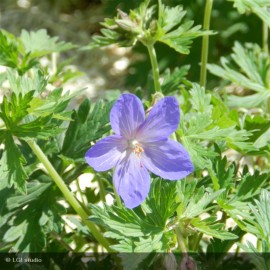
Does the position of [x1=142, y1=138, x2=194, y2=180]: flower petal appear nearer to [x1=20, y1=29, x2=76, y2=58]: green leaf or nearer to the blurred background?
[x1=20, y1=29, x2=76, y2=58]: green leaf

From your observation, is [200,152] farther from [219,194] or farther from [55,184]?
[55,184]

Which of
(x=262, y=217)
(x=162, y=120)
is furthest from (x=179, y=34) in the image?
(x=262, y=217)

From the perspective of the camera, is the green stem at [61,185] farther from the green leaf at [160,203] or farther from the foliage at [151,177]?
the green leaf at [160,203]

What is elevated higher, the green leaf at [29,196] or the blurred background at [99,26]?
the green leaf at [29,196]

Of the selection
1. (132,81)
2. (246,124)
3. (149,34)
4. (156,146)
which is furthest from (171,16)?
(132,81)

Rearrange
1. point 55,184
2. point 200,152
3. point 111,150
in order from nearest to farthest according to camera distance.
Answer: point 111,150
point 200,152
point 55,184

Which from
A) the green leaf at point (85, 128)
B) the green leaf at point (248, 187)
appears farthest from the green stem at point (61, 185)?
the green leaf at point (248, 187)

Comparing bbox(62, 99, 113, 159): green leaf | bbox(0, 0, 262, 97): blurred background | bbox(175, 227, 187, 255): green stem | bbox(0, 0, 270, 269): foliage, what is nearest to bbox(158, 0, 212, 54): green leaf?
bbox(0, 0, 270, 269): foliage
